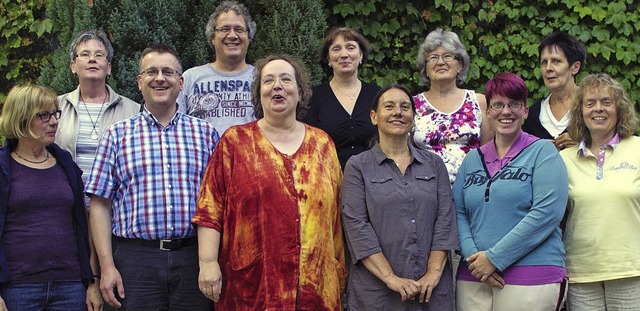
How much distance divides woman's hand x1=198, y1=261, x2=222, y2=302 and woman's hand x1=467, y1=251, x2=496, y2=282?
4.30ft

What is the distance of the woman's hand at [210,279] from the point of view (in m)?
3.68

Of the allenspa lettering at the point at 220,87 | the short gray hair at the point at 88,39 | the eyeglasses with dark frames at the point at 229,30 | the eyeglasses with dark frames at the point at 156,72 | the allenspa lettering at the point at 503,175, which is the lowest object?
the allenspa lettering at the point at 503,175

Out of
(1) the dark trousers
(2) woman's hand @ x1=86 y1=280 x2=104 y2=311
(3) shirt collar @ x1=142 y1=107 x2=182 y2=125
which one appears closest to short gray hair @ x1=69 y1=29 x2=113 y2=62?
(3) shirt collar @ x1=142 y1=107 x2=182 y2=125

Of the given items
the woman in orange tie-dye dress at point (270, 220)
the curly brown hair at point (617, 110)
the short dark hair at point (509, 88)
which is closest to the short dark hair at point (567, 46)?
the curly brown hair at point (617, 110)

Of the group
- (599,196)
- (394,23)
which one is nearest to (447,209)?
(599,196)

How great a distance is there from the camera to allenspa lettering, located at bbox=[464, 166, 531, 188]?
3922mm

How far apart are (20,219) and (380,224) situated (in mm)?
1821

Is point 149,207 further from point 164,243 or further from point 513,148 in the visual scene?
point 513,148

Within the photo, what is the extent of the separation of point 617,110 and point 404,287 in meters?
1.55

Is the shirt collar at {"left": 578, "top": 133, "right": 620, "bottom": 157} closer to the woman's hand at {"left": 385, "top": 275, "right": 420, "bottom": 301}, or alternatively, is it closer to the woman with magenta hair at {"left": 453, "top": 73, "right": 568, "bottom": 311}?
the woman with magenta hair at {"left": 453, "top": 73, "right": 568, "bottom": 311}

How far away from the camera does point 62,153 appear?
3.96 m

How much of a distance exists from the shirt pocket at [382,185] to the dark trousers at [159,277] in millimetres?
1001

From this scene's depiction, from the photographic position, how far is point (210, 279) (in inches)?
145

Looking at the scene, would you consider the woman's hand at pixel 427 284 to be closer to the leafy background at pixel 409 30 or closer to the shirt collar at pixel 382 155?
the shirt collar at pixel 382 155
